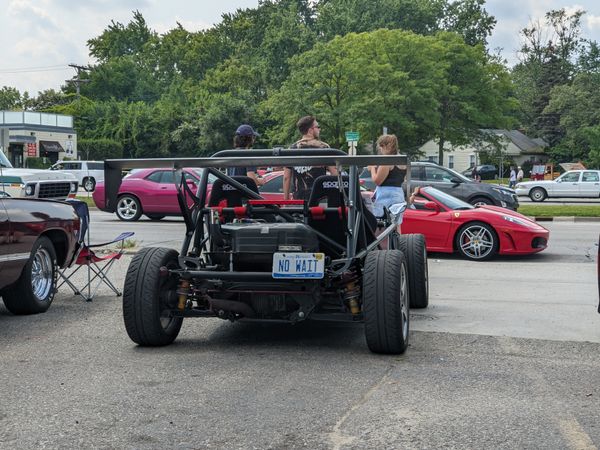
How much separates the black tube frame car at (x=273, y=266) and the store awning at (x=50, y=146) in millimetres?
61598

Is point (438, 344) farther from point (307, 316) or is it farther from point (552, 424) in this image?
point (552, 424)

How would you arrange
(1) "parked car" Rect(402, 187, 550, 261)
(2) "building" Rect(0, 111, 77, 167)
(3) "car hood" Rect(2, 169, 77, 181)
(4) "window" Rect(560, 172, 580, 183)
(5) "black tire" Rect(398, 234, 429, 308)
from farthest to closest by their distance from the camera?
(2) "building" Rect(0, 111, 77, 167) < (4) "window" Rect(560, 172, 580, 183) < (3) "car hood" Rect(2, 169, 77, 181) < (1) "parked car" Rect(402, 187, 550, 261) < (5) "black tire" Rect(398, 234, 429, 308)

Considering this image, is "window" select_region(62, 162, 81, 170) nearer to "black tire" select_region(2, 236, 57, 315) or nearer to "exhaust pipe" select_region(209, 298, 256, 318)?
"black tire" select_region(2, 236, 57, 315)

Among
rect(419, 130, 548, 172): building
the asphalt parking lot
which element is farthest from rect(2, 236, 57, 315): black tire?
rect(419, 130, 548, 172): building

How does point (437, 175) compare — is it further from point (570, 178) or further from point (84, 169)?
point (84, 169)

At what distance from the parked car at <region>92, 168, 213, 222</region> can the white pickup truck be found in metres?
3.95

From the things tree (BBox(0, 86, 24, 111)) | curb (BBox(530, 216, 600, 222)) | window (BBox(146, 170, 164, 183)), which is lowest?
curb (BBox(530, 216, 600, 222))

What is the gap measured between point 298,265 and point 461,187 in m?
17.1

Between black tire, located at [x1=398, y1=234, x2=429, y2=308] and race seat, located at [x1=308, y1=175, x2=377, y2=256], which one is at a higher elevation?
race seat, located at [x1=308, y1=175, x2=377, y2=256]

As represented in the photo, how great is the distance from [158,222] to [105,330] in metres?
14.4

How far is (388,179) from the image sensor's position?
388 inches

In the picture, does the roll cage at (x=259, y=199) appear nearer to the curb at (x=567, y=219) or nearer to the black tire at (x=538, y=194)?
the curb at (x=567, y=219)

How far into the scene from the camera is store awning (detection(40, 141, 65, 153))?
65.1 m

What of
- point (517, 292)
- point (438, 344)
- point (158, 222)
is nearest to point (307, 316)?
point (438, 344)
